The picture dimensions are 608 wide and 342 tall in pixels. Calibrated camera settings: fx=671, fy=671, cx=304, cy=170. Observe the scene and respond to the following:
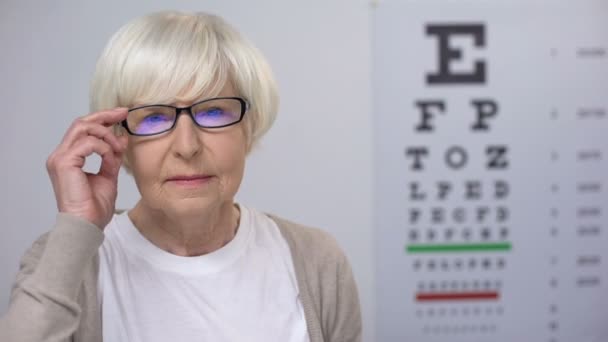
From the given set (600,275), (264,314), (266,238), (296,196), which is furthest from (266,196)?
(600,275)

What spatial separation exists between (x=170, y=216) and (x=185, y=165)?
0.36ft

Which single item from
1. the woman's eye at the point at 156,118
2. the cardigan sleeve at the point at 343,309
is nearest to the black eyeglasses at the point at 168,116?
the woman's eye at the point at 156,118

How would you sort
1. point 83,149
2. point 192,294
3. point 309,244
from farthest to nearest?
point 309,244 → point 192,294 → point 83,149

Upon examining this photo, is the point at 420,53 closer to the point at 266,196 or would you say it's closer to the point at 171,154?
the point at 266,196

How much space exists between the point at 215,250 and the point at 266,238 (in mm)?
122

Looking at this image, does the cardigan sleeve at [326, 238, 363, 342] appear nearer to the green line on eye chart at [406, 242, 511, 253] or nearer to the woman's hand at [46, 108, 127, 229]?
the woman's hand at [46, 108, 127, 229]

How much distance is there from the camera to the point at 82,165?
3.82ft

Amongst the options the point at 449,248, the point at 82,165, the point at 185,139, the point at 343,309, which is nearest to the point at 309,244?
the point at 343,309

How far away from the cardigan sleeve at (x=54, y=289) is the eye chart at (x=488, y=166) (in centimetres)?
141

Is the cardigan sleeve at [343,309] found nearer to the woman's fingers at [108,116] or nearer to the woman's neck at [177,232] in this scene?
the woman's neck at [177,232]

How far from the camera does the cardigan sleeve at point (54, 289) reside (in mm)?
1017

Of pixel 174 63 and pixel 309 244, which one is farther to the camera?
pixel 309 244

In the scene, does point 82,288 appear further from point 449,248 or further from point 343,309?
point 449,248

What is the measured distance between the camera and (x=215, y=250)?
133cm
